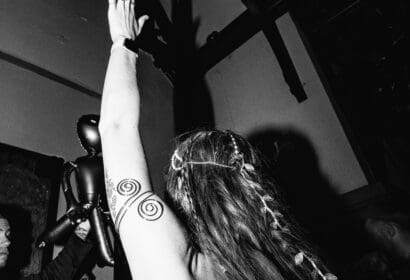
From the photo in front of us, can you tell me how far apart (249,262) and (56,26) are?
2.19 m

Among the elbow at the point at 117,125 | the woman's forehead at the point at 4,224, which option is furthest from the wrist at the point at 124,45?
the woman's forehead at the point at 4,224

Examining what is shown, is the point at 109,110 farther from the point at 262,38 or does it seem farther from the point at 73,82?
the point at 262,38

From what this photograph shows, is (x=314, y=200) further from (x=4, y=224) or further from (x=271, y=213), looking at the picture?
→ (x=4, y=224)

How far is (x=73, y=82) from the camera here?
6.72 feet

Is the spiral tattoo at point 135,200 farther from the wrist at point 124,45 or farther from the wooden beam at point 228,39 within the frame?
the wooden beam at point 228,39

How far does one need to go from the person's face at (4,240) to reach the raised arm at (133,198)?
0.93m

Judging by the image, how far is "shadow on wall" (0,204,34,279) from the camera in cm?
132

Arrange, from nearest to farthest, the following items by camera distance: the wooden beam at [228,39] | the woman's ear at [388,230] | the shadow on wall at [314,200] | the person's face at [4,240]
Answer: the person's face at [4,240], the woman's ear at [388,230], the shadow on wall at [314,200], the wooden beam at [228,39]

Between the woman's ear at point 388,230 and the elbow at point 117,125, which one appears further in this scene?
the woman's ear at point 388,230

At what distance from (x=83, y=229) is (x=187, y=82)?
6.66 ft

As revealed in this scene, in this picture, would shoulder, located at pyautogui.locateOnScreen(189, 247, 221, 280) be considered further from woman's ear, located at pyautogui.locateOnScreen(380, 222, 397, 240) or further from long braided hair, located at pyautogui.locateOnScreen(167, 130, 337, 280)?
woman's ear, located at pyautogui.locateOnScreen(380, 222, 397, 240)

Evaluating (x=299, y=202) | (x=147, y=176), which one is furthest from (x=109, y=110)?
(x=299, y=202)

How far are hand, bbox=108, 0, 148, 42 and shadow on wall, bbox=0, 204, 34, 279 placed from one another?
1046 mm

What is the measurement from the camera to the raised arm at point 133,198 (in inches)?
21.5
